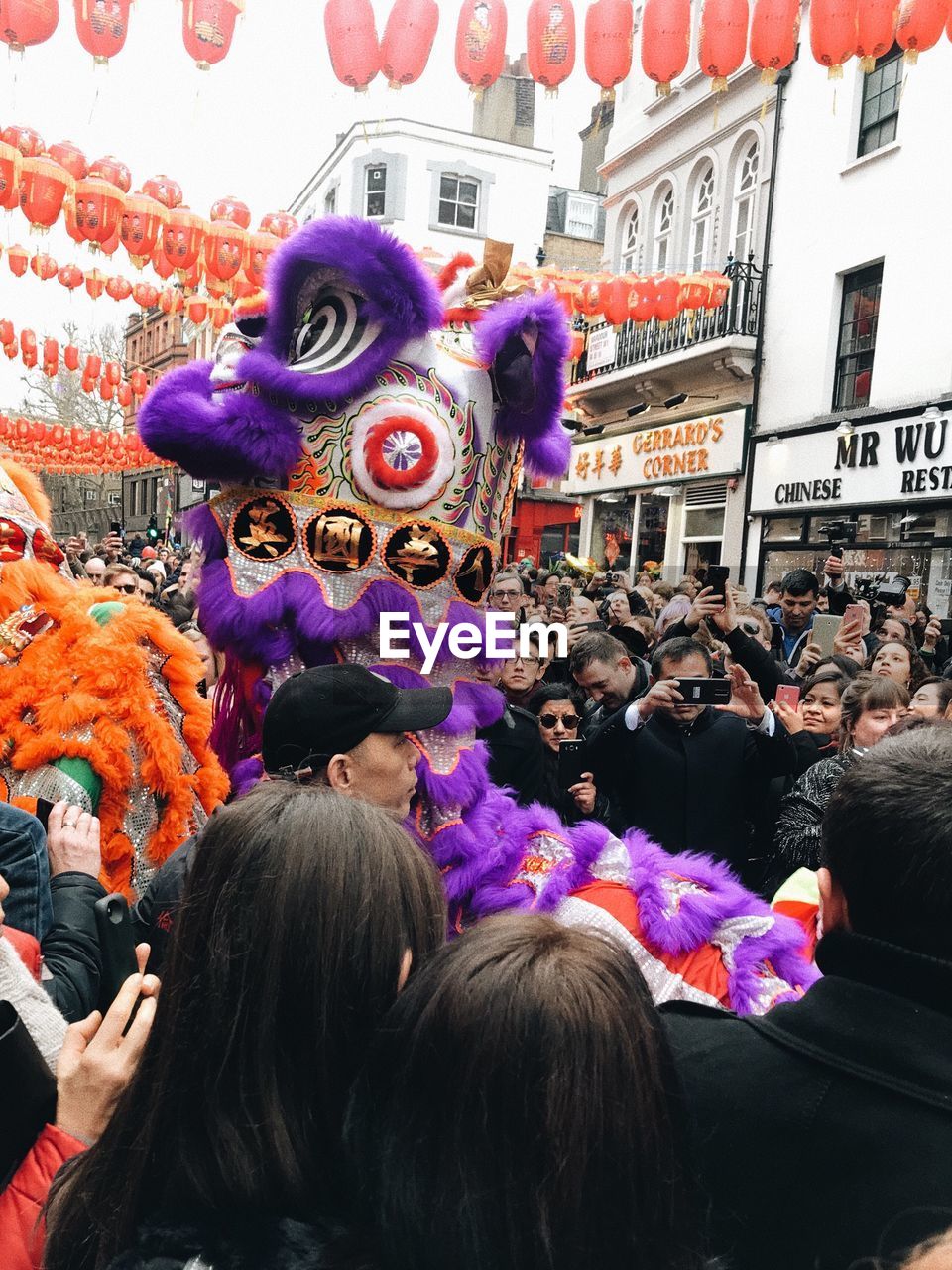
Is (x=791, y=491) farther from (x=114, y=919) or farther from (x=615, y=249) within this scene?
(x=114, y=919)

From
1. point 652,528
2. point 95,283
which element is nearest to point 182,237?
point 95,283

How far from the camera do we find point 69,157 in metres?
8.91

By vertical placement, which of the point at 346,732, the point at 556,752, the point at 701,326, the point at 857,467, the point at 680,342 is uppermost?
the point at 701,326

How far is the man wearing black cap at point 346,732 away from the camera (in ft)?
6.17

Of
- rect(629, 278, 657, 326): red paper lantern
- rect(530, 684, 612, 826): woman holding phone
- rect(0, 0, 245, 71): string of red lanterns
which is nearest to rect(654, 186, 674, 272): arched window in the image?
rect(629, 278, 657, 326): red paper lantern

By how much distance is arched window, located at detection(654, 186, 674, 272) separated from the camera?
17.4 meters

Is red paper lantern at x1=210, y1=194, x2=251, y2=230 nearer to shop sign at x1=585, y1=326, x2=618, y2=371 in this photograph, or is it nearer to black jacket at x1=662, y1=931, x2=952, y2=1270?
shop sign at x1=585, y1=326, x2=618, y2=371

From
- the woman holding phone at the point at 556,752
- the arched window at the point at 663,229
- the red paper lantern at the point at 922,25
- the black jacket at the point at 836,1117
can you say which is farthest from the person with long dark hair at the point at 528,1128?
the arched window at the point at 663,229

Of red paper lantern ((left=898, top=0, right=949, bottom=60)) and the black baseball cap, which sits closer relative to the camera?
the black baseball cap

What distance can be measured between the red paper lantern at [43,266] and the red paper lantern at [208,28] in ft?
23.0

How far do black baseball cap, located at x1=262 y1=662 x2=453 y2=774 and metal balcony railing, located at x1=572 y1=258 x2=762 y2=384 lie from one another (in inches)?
555

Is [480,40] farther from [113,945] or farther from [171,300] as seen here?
[171,300]

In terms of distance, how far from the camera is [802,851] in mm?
3109

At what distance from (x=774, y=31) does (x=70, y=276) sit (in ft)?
32.9
